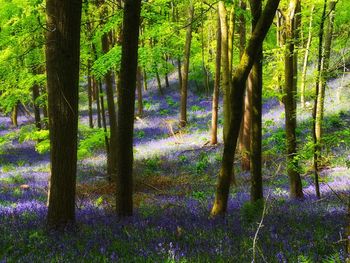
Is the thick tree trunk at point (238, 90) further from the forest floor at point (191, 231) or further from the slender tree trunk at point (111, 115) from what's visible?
the slender tree trunk at point (111, 115)

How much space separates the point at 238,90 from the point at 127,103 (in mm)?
1751

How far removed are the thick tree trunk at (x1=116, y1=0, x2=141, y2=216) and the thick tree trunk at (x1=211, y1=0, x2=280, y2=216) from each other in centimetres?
155

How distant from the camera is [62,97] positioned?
17.9 ft

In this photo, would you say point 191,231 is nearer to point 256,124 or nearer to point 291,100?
point 256,124

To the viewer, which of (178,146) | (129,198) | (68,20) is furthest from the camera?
(178,146)

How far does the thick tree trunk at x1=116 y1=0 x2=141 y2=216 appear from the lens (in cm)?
584

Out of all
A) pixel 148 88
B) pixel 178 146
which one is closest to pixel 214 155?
pixel 178 146

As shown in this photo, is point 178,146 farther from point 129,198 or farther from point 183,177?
point 129,198

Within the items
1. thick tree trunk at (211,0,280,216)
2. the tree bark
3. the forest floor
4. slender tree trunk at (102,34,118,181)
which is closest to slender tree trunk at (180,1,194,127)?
slender tree trunk at (102,34,118,181)

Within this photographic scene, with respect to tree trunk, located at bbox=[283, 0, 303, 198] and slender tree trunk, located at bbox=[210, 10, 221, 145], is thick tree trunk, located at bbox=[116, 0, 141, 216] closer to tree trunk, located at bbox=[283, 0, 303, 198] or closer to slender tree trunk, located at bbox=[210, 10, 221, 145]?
tree trunk, located at bbox=[283, 0, 303, 198]

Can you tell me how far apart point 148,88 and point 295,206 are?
131 ft

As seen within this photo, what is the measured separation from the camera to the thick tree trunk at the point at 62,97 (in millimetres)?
5324

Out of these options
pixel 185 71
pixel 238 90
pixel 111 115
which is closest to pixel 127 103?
pixel 238 90

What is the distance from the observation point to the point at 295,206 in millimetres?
7926
